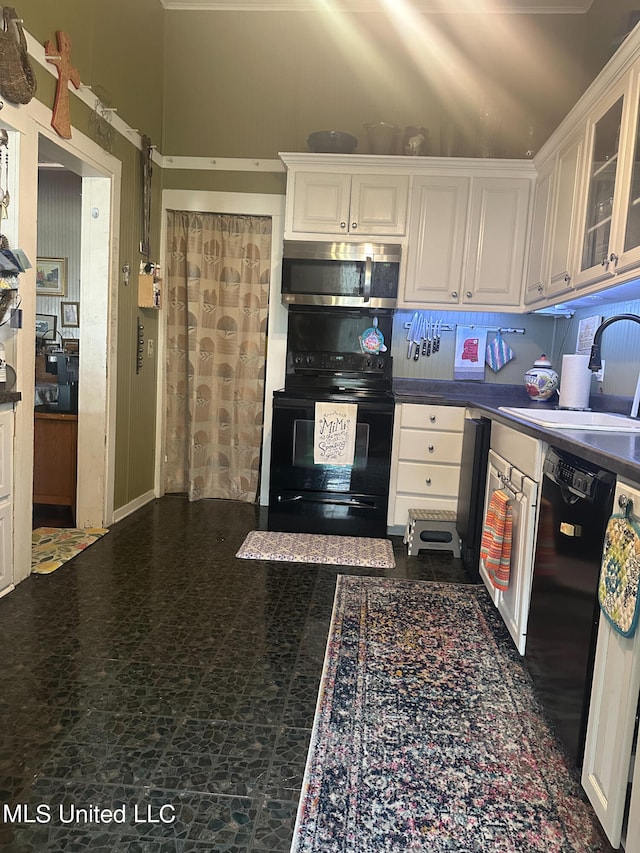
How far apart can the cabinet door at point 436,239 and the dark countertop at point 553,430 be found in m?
0.60

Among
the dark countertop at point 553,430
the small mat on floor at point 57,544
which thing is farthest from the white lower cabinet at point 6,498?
the dark countertop at point 553,430

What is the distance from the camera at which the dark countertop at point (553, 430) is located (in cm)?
135

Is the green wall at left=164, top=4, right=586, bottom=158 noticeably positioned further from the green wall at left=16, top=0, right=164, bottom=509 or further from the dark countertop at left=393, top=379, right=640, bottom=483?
the dark countertop at left=393, top=379, right=640, bottom=483

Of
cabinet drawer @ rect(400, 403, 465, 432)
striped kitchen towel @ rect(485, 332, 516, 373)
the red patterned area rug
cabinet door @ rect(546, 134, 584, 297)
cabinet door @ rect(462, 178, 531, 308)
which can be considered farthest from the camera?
striped kitchen towel @ rect(485, 332, 516, 373)

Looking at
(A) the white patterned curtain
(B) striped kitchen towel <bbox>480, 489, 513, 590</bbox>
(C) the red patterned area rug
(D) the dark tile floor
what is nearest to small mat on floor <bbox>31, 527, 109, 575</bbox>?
(D) the dark tile floor

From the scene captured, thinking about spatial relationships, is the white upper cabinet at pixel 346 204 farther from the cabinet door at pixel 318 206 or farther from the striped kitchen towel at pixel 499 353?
the striped kitchen towel at pixel 499 353

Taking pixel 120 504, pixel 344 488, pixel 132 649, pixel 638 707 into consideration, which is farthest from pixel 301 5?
pixel 638 707

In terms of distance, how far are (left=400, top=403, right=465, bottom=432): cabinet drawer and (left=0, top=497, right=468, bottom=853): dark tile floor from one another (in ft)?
2.75

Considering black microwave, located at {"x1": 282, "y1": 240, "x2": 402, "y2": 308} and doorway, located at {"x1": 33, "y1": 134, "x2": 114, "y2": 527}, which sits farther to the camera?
black microwave, located at {"x1": 282, "y1": 240, "x2": 402, "y2": 308}

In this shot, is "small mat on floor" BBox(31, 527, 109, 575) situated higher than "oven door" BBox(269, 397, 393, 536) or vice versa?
"oven door" BBox(269, 397, 393, 536)

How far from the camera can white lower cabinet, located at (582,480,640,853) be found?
1.12m

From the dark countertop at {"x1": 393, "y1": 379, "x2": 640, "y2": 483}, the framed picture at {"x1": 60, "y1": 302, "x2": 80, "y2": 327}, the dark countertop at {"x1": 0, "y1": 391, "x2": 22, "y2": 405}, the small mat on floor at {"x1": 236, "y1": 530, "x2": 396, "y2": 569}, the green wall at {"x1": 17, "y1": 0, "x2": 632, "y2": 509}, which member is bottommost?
the small mat on floor at {"x1": 236, "y1": 530, "x2": 396, "y2": 569}

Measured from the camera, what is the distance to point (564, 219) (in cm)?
291

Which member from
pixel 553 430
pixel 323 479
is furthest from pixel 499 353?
pixel 553 430
